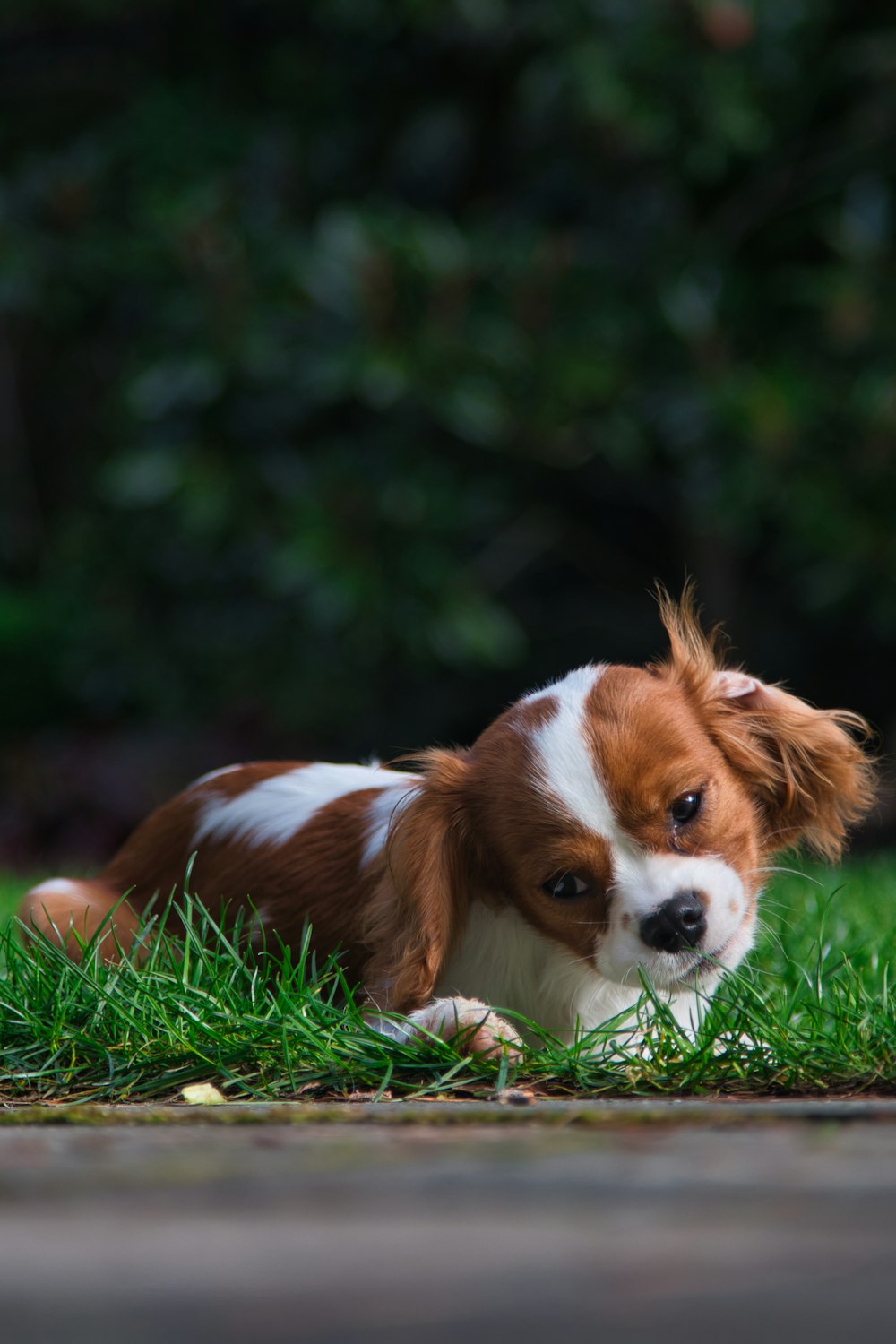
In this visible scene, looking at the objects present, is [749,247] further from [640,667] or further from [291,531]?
[640,667]

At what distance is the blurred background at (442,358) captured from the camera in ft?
25.0

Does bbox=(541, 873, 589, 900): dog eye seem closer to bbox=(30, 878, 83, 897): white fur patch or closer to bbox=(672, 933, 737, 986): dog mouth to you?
bbox=(672, 933, 737, 986): dog mouth

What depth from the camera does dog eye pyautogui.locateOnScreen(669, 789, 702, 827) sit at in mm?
2764

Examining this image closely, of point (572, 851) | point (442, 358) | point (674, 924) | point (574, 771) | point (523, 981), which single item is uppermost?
point (442, 358)

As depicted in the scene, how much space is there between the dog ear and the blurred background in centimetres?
440

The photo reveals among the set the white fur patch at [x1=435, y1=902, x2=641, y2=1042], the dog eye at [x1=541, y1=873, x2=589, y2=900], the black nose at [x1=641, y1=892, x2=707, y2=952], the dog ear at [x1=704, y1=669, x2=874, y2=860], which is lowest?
the white fur patch at [x1=435, y1=902, x2=641, y2=1042]

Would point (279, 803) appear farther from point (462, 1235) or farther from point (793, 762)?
point (462, 1235)

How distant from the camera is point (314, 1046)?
2400 mm

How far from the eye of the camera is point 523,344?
302 inches

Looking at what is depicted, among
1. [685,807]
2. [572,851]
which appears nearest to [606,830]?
[572,851]

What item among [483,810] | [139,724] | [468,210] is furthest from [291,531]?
[483,810]

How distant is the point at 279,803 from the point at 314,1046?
120 centimetres

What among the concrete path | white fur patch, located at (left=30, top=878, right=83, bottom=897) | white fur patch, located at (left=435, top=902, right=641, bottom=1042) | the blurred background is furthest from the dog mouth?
the blurred background

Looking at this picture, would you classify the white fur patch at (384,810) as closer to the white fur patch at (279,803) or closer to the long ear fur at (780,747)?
the white fur patch at (279,803)
